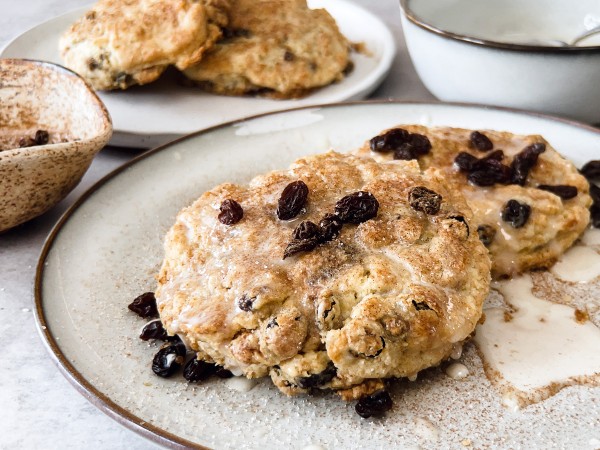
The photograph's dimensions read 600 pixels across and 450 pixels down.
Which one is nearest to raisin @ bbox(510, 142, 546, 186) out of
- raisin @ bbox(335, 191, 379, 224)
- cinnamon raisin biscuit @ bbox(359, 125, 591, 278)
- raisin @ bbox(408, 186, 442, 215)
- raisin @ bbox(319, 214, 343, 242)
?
cinnamon raisin biscuit @ bbox(359, 125, 591, 278)

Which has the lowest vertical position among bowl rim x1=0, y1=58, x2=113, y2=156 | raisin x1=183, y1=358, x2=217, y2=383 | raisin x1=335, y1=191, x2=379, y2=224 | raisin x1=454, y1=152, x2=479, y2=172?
raisin x1=454, y1=152, x2=479, y2=172

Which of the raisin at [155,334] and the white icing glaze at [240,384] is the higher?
the raisin at [155,334]

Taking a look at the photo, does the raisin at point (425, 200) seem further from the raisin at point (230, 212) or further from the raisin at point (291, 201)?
the raisin at point (230, 212)


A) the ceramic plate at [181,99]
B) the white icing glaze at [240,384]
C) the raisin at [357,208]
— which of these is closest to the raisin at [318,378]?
the white icing glaze at [240,384]

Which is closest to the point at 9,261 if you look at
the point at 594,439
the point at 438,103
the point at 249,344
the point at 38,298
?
the point at 38,298

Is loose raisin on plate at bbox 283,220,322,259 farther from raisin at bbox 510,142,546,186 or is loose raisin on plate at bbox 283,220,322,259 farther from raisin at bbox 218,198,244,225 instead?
raisin at bbox 510,142,546,186

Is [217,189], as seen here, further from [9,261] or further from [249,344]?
[9,261]
